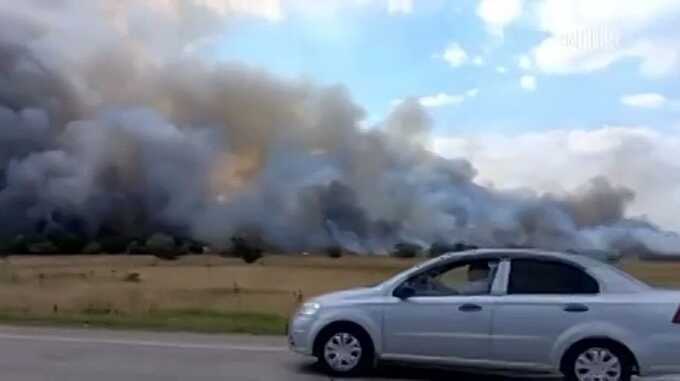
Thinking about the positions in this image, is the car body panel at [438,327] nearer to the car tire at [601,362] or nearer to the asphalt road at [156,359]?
the asphalt road at [156,359]

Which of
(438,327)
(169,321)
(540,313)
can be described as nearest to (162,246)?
(169,321)

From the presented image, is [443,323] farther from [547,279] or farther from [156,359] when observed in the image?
[156,359]

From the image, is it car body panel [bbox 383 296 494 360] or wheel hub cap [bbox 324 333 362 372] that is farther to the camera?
wheel hub cap [bbox 324 333 362 372]

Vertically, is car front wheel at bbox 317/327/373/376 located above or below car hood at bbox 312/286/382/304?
below

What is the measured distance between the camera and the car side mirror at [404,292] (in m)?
10.9

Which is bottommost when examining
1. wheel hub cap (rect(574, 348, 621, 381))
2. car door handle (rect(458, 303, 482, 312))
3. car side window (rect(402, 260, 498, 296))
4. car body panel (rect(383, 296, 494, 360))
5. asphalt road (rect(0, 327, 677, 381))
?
asphalt road (rect(0, 327, 677, 381))

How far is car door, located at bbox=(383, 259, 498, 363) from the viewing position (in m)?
10.5

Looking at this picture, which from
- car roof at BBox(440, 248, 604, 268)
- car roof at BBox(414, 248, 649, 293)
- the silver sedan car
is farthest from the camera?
car roof at BBox(440, 248, 604, 268)

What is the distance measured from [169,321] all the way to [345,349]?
7.78m

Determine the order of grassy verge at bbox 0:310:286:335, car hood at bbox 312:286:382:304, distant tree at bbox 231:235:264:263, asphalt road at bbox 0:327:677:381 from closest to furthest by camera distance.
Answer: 1. asphalt road at bbox 0:327:677:381
2. car hood at bbox 312:286:382:304
3. grassy verge at bbox 0:310:286:335
4. distant tree at bbox 231:235:264:263

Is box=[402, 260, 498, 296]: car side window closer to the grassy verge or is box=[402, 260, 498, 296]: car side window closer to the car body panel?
the car body panel

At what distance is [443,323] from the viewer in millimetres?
10625

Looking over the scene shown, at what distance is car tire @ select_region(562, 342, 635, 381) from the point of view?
33.6ft

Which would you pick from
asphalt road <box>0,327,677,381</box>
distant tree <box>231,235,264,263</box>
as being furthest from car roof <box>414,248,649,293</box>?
distant tree <box>231,235,264,263</box>
